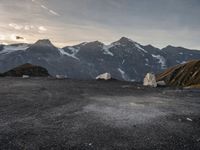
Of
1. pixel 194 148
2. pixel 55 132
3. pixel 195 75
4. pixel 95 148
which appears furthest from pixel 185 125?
pixel 195 75

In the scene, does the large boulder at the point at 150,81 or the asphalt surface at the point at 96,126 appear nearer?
the asphalt surface at the point at 96,126

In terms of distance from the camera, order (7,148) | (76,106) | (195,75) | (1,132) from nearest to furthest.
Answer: (7,148) < (1,132) < (76,106) < (195,75)

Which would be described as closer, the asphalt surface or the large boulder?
the asphalt surface

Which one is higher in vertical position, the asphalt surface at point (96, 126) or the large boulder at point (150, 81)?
the large boulder at point (150, 81)

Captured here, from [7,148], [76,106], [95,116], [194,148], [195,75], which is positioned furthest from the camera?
[195,75]

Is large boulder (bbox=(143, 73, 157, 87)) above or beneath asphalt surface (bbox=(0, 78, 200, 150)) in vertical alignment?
above

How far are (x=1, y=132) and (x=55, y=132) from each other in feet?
11.4

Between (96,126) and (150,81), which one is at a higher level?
(150,81)

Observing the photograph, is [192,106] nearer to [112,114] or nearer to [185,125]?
[185,125]

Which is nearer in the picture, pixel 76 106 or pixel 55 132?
pixel 55 132

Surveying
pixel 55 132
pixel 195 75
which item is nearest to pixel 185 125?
pixel 55 132

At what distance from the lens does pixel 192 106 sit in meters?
28.3

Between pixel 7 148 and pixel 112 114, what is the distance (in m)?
10.8

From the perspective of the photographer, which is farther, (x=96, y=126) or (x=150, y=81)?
Result: (x=150, y=81)
